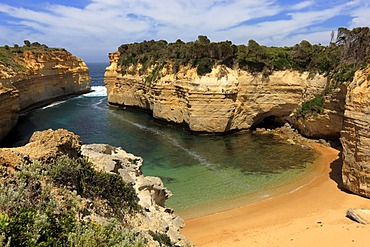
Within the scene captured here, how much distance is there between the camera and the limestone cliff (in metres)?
29.8

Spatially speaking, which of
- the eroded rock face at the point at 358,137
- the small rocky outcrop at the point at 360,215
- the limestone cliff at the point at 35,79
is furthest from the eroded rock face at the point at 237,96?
the limestone cliff at the point at 35,79

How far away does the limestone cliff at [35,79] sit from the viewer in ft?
97.9

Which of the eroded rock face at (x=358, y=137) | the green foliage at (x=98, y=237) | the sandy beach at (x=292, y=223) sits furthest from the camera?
the eroded rock face at (x=358, y=137)

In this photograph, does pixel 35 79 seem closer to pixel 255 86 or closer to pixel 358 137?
pixel 255 86

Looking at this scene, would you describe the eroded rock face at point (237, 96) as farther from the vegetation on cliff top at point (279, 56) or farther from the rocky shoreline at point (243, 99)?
the vegetation on cliff top at point (279, 56)

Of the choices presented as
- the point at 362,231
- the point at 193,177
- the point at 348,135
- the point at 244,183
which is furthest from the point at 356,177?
the point at 193,177

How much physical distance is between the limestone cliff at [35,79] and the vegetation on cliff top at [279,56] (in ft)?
53.2

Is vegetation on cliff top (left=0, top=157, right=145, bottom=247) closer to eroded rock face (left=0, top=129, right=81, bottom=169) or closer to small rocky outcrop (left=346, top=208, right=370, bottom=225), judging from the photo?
eroded rock face (left=0, top=129, right=81, bottom=169)

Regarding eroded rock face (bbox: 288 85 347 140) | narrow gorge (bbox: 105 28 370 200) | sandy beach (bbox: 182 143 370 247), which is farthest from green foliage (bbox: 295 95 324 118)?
sandy beach (bbox: 182 143 370 247)

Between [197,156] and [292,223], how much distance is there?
11098mm

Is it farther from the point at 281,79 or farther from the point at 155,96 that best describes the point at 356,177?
the point at 155,96

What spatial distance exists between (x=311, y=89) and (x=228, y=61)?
8.55m

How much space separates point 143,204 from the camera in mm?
10891

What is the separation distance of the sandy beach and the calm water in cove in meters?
1.31
